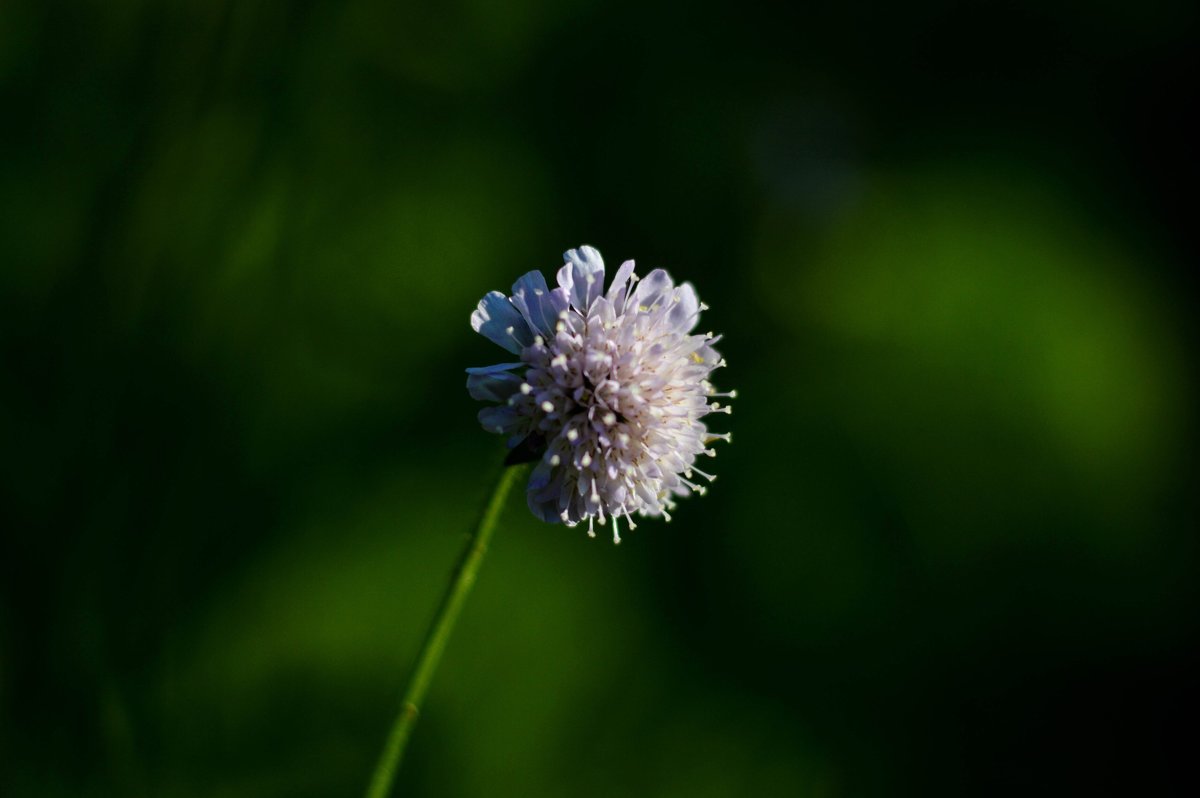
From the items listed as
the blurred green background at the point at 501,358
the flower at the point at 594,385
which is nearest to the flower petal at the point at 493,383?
the flower at the point at 594,385

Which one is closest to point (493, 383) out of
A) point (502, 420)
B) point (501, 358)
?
point (502, 420)

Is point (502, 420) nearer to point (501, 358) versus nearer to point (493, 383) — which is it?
point (493, 383)

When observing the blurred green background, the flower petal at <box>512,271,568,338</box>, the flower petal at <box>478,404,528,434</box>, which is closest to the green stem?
the flower petal at <box>478,404,528,434</box>

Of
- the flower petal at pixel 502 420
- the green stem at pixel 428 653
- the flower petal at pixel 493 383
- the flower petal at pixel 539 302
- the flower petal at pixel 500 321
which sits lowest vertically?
the green stem at pixel 428 653

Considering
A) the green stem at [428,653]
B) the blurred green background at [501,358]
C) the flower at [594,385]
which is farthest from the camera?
the blurred green background at [501,358]

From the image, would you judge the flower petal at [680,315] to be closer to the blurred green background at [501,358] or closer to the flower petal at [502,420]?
the flower petal at [502,420]
